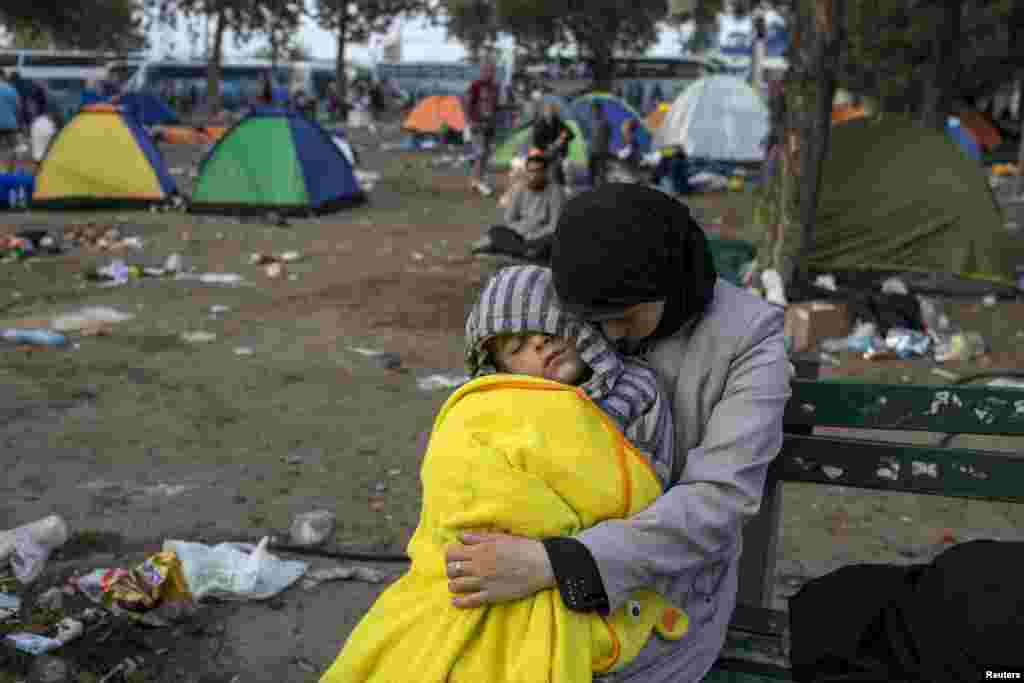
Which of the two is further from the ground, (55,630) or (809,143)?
(809,143)

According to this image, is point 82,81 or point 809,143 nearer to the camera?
point 809,143

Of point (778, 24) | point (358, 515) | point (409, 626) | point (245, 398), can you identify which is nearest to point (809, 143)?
point (245, 398)

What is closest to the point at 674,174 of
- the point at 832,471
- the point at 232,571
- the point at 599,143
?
the point at 599,143

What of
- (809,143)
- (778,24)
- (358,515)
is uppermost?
(778,24)

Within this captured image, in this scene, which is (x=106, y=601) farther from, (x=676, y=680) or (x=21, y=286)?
(x=21, y=286)

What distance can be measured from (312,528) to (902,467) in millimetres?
2509

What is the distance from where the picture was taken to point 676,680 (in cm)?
211

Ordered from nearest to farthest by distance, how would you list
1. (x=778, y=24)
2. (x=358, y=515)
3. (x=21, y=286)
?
1. (x=358, y=515)
2. (x=21, y=286)
3. (x=778, y=24)

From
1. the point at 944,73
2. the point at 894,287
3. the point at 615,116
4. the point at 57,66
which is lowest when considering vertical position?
the point at 894,287

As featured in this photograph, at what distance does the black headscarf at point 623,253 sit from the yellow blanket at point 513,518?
0.19 metres

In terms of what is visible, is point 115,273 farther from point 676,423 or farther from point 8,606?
point 676,423

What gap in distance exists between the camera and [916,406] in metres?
2.45

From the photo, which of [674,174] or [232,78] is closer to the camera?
[674,174]

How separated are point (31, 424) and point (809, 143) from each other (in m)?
6.17
